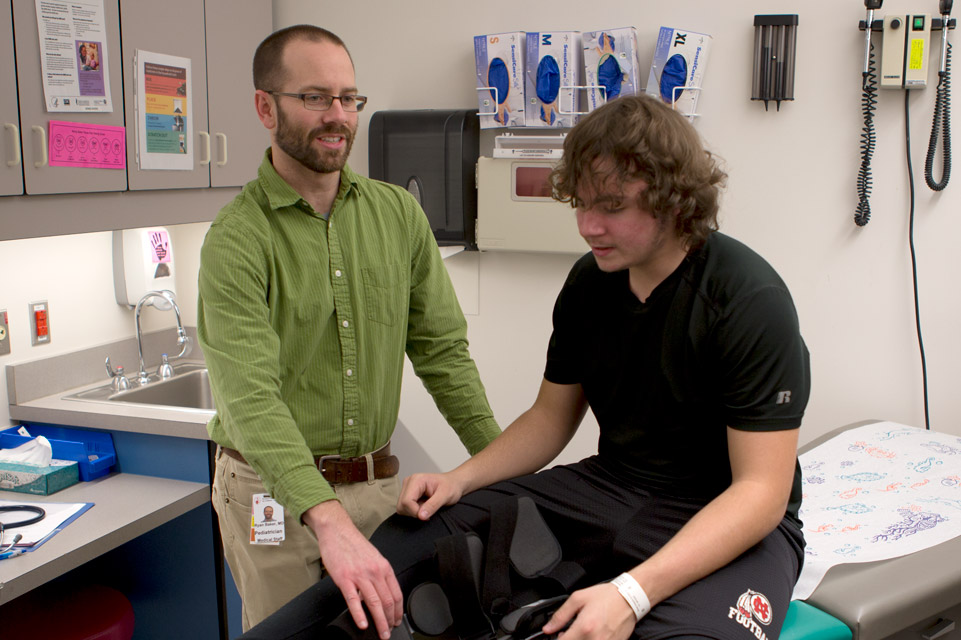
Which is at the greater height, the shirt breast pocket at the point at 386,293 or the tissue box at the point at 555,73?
the tissue box at the point at 555,73

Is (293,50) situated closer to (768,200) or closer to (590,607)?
(590,607)

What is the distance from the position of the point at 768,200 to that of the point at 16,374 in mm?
2205

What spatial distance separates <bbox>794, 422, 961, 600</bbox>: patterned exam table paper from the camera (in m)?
1.69

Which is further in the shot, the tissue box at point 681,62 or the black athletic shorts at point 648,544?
the tissue box at point 681,62

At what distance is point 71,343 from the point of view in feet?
8.70

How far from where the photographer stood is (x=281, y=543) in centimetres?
164

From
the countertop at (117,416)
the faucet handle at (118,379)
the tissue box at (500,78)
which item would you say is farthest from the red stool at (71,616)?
the tissue box at (500,78)

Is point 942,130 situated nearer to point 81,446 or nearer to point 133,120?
point 133,120

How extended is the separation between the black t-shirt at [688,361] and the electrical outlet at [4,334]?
1.78 meters

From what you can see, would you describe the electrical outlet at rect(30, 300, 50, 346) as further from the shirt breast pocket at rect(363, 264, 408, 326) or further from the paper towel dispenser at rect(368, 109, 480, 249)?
the shirt breast pocket at rect(363, 264, 408, 326)

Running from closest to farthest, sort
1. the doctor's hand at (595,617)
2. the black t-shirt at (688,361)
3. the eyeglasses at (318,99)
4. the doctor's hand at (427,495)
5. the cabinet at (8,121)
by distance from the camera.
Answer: the doctor's hand at (595,617) < the black t-shirt at (688,361) < the doctor's hand at (427,495) < the eyeglasses at (318,99) < the cabinet at (8,121)

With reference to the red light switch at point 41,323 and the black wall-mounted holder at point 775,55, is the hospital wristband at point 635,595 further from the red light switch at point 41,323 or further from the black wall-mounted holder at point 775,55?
the red light switch at point 41,323

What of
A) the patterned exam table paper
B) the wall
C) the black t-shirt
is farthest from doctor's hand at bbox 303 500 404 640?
Result: the wall

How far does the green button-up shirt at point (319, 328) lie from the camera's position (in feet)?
4.50
